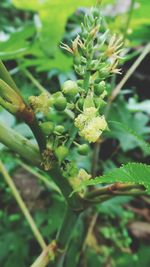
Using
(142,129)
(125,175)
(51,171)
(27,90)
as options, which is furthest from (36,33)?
(125,175)

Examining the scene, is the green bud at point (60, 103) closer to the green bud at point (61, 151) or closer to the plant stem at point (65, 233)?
the green bud at point (61, 151)

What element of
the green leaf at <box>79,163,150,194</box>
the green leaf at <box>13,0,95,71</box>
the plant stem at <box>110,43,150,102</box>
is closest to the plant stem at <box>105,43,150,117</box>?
the plant stem at <box>110,43,150,102</box>

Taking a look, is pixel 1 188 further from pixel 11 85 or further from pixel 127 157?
pixel 11 85

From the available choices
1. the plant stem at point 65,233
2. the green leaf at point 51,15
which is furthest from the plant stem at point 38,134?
the green leaf at point 51,15

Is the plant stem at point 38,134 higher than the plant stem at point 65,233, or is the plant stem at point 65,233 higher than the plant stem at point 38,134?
the plant stem at point 38,134

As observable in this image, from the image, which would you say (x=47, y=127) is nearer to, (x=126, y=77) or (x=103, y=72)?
(x=103, y=72)
